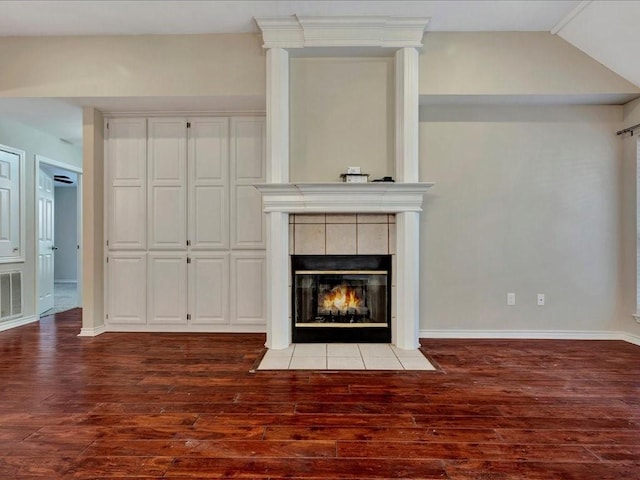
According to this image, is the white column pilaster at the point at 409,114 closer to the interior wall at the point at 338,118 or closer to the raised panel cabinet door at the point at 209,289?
the interior wall at the point at 338,118

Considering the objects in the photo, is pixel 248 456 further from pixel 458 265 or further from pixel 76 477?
pixel 458 265

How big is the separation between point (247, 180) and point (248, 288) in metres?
1.13

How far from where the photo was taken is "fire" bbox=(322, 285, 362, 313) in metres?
3.68

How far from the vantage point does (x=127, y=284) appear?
4090 mm

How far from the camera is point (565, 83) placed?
3.50m

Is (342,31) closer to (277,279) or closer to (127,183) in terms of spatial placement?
(277,279)

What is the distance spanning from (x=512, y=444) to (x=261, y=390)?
146 centimetres

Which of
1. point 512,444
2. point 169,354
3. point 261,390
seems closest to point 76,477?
point 261,390

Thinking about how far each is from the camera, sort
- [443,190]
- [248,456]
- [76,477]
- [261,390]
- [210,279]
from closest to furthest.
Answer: [76,477] → [248,456] → [261,390] → [443,190] → [210,279]

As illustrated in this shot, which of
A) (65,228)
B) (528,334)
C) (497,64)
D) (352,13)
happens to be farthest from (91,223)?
(65,228)

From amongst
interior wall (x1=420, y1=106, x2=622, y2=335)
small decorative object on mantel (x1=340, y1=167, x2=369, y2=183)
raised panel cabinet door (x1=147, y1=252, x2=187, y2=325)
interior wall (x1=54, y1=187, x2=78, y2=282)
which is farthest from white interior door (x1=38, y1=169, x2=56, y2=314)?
interior wall (x1=420, y1=106, x2=622, y2=335)

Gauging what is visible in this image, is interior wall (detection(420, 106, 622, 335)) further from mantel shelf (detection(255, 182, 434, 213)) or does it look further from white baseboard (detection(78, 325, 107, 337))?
white baseboard (detection(78, 325, 107, 337))

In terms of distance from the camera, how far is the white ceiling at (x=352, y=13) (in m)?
3.10

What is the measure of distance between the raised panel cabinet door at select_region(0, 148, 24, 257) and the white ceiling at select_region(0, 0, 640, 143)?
1.01 meters
